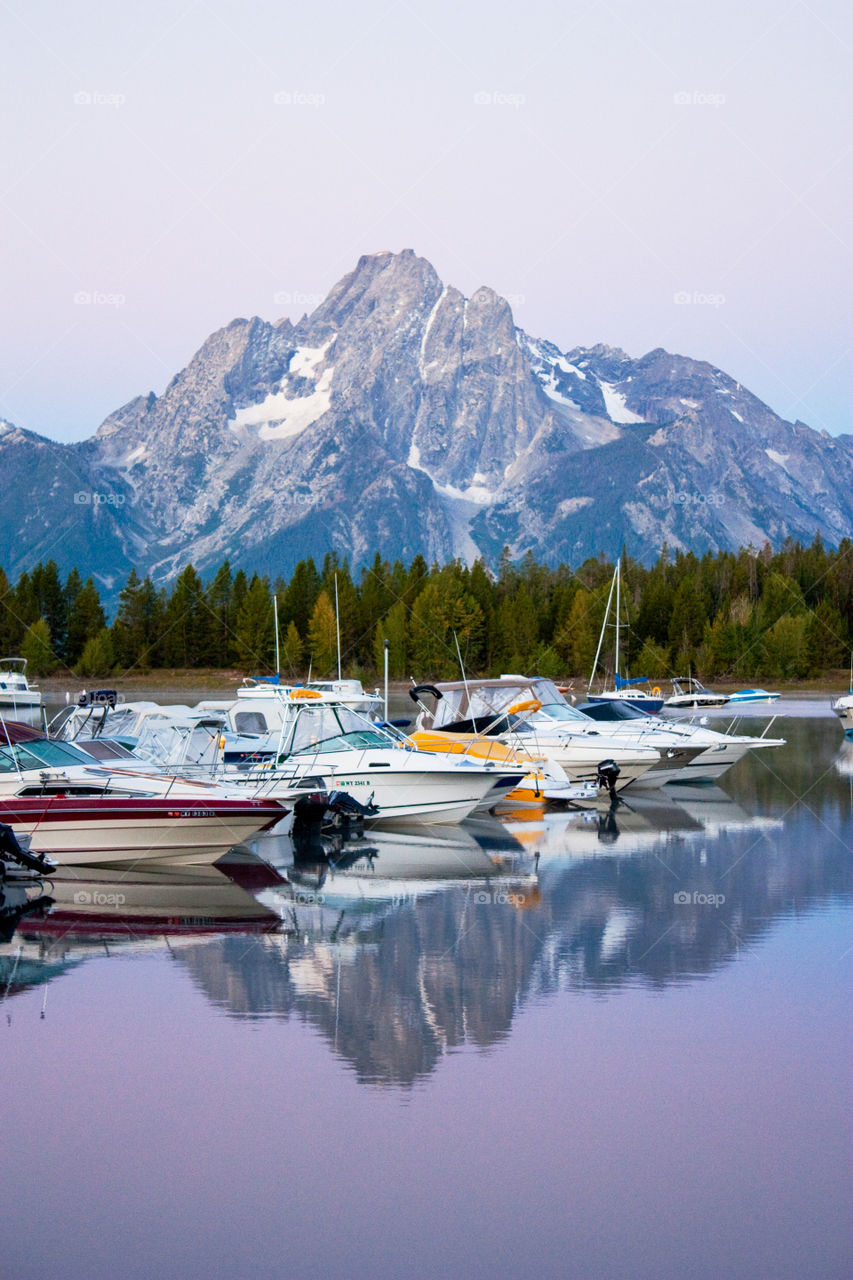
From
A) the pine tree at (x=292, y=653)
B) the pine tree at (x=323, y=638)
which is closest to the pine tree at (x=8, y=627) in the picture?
the pine tree at (x=292, y=653)

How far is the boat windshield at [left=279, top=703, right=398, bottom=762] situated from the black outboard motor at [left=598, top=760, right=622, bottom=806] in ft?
27.8

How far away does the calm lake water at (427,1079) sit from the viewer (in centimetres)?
1098

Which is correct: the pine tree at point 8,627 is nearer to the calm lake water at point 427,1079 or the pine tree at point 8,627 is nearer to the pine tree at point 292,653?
the pine tree at point 292,653

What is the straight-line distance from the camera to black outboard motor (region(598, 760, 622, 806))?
1593 inches

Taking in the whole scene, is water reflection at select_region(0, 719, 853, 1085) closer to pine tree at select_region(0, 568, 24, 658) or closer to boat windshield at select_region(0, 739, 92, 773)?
boat windshield at select_region(0, 739, 92, 773)

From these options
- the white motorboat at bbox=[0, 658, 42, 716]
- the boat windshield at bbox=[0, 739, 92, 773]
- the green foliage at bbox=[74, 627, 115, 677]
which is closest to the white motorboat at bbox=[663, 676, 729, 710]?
the white motorboat at bbox=[0, 658, 42, 716]

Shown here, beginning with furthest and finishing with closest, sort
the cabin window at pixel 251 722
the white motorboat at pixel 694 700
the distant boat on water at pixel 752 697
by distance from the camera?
the distant boat on water at pixel 752 697 → the white motorboat at pixel 694 700 → the cabin window at pixel 251 722

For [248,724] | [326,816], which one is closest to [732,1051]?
[326,816]

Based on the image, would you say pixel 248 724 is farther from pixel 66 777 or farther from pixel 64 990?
pixel 64 990

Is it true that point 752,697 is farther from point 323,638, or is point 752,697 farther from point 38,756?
point 38,756
